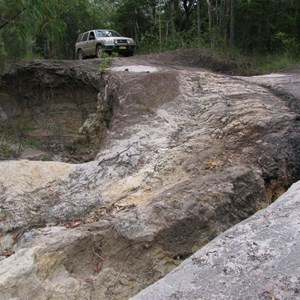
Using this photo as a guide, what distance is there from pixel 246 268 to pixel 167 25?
62.8 ft

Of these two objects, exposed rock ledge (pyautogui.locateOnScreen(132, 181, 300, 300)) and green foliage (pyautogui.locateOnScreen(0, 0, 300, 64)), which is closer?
exposed rock ledge (pyautogui.locateOnScreen(132, 181, 300, 300))

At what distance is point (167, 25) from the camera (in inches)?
829

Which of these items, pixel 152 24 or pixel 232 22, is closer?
pixel 232 22

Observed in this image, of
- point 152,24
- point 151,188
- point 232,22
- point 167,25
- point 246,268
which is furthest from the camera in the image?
point 152,24

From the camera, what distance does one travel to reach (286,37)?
1661 cm

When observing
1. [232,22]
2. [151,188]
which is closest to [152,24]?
[232,22]

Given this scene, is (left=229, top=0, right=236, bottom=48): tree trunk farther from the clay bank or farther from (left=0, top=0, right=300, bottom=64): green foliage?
the clay bank

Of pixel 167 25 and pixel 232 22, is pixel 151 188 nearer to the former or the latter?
Answer: pixel 232 22

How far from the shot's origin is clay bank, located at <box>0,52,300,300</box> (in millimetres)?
4758

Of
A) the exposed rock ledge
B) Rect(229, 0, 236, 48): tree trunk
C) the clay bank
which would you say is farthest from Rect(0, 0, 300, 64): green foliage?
the exposed rock ledge

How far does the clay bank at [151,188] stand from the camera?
15.6ft

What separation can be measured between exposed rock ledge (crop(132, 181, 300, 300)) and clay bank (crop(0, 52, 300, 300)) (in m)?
0.03

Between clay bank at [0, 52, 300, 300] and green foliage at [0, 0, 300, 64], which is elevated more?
green foliage at [0, 0, 300, 64]

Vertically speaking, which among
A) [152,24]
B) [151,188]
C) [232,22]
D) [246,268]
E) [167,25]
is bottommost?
[151,188]
